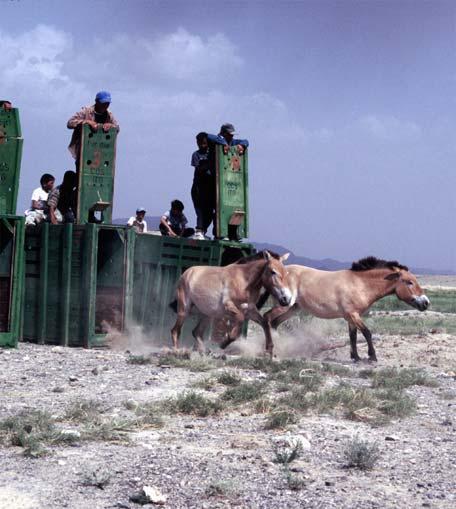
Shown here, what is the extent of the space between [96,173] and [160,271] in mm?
2019

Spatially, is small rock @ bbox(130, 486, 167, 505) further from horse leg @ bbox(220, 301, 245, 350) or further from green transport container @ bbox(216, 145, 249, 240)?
green transport container @ bbox(216, 145, 249, 240)

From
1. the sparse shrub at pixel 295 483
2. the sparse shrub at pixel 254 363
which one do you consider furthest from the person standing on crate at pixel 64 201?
the sparse shrub at pixel 295 483

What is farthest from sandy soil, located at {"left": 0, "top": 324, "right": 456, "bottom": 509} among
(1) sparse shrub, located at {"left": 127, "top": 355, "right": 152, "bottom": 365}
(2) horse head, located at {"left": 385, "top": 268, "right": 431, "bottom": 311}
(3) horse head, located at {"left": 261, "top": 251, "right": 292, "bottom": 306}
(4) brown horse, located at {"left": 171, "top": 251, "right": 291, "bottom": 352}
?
(2) horse head, located at {"left": 385, "top": 268, "right": 431, "bottom": 311}

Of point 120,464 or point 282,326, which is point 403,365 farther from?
point 120,464

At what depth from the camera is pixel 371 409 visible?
9.64 m

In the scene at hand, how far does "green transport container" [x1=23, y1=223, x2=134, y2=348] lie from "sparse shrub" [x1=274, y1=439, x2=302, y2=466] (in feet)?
23.9

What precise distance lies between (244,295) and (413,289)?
313cm

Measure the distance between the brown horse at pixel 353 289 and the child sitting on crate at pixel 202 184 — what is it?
1768 mm

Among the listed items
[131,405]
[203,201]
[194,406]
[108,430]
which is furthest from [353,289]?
[108,430]

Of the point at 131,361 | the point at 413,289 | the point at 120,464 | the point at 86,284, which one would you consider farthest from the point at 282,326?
the point at 120,464

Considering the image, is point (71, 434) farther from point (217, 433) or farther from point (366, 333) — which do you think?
point (366, 333)

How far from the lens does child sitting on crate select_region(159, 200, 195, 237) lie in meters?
16.8

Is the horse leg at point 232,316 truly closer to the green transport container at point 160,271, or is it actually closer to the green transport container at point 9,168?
the green transport container at point 160,271

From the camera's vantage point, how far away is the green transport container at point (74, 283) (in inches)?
573
